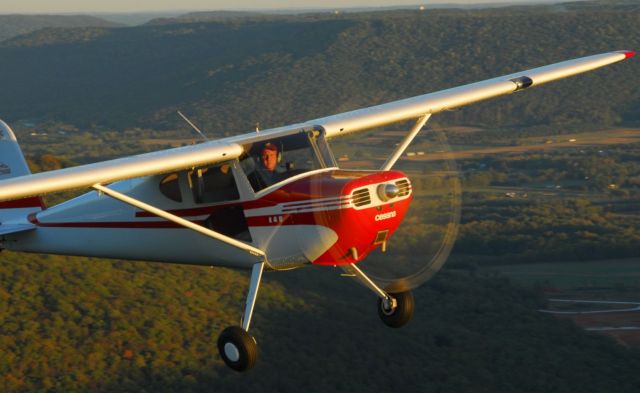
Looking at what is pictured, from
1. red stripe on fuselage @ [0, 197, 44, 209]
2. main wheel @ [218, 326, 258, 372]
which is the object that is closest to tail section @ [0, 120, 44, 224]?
red stripe on fuselage @ [0, 197, 44, 209]

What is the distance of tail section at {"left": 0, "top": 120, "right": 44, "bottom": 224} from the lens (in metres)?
21.0

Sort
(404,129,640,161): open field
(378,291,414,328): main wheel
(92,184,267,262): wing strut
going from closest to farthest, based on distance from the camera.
Result: 1. (92,184,267,262): wing strut
2. (378,291,414,328): main wheel
3. (404,129,640,161): open field

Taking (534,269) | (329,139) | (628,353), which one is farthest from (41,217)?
(534,269)

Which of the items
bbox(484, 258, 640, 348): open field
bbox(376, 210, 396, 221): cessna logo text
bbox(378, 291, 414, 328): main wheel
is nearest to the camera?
bbox(376, 210, 396, 221): cessna logo text

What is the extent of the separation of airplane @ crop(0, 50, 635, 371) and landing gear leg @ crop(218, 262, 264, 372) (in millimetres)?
15

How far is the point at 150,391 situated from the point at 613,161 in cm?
12313

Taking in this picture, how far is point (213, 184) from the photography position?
17.0 metres

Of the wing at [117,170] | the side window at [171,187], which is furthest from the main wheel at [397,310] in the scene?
the wing at [117,170]

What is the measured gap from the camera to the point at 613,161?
169 metres

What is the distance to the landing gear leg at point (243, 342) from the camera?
16.8 meters

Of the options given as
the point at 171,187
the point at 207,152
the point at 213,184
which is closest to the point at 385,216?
the point at 207,152

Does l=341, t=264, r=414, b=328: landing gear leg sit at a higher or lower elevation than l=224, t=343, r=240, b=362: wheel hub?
lower

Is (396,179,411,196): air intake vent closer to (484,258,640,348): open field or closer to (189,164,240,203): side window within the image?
(189,164,240,203): side window

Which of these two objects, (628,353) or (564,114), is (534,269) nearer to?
(628,353)
